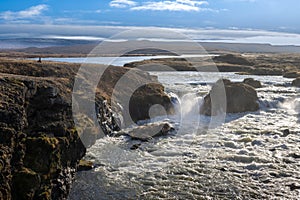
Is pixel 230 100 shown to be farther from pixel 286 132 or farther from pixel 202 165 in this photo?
pixel 202 165

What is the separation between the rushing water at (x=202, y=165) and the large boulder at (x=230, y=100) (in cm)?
412

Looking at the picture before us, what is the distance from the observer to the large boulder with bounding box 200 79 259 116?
113 feet

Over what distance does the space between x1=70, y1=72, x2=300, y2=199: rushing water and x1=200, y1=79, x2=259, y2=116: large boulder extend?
4.12 meters

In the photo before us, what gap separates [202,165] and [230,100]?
17.1m

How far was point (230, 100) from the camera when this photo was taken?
3566 cm

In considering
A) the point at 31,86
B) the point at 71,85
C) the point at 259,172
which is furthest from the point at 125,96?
the point at 259,172

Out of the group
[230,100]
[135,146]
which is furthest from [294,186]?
[230,100]

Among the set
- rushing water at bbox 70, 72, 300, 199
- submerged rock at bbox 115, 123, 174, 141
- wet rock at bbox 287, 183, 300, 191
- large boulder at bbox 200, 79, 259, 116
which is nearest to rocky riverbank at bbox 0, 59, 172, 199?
rushing water at bbox 70, 72, 300, 199

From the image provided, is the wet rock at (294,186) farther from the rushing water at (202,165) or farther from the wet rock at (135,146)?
the wet rock at (135,146)

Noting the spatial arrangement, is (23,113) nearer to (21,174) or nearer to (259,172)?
(21,174)

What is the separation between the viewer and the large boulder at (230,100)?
34.5 m

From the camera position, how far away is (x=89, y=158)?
20.9m

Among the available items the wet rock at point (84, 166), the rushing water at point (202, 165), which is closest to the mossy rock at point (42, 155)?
the rushing water at point (202, 165)

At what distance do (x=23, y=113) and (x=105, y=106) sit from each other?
12.1 m
